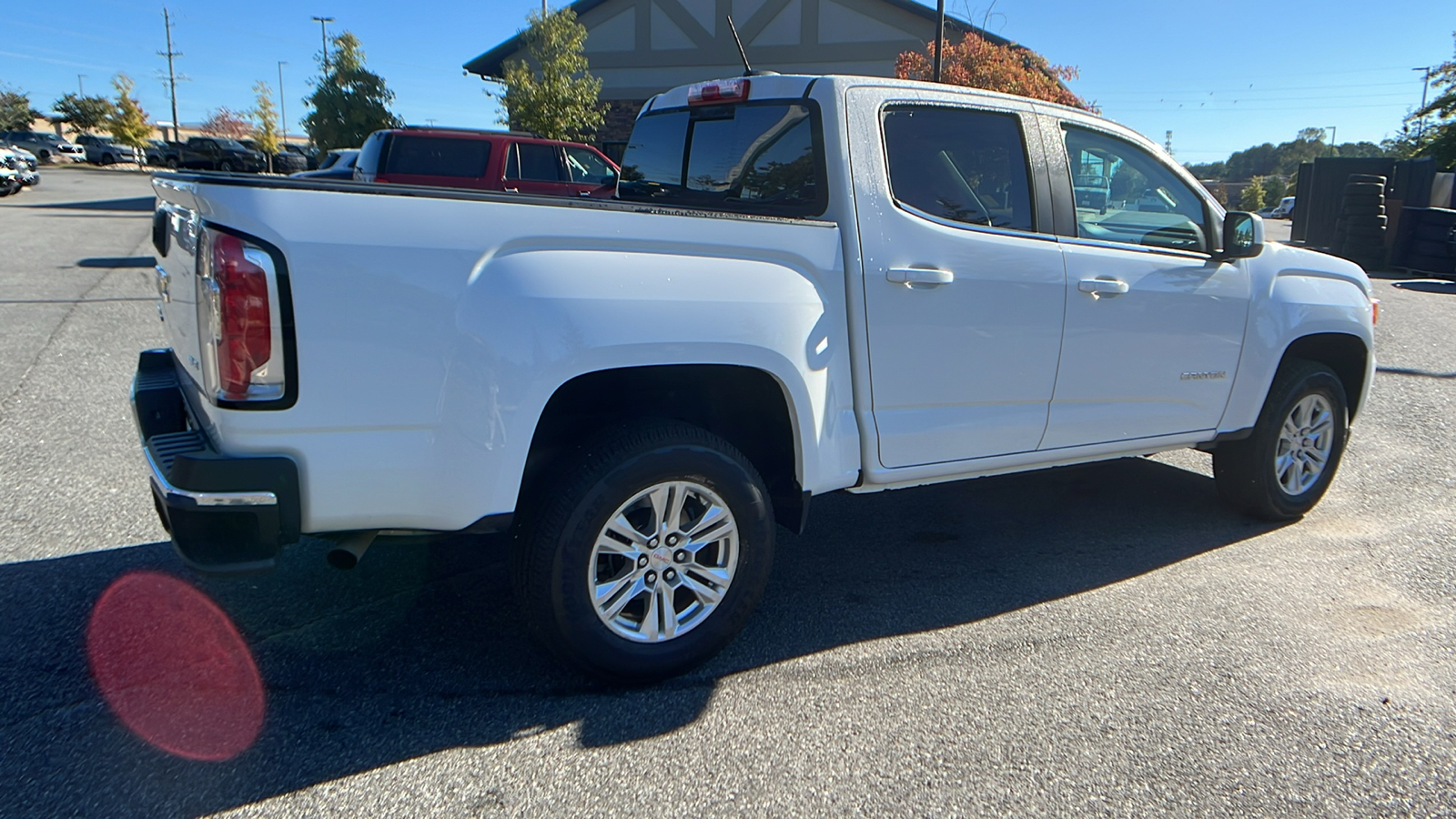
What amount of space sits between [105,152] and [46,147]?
2906mm

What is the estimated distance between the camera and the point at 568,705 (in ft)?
10.1

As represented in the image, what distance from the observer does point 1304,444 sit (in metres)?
5.02

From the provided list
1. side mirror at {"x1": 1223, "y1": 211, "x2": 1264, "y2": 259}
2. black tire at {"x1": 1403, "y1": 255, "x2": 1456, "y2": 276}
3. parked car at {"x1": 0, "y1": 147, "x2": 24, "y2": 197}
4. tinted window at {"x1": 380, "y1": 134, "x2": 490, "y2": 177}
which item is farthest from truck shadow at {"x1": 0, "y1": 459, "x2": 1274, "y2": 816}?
parked car at {"x1": 0, "y1": 147, "x2": 24, "y2": 197}

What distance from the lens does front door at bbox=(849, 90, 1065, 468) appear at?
11.4ft

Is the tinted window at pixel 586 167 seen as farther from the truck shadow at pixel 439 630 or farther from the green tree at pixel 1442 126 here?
the green tree at pixel 1442 126

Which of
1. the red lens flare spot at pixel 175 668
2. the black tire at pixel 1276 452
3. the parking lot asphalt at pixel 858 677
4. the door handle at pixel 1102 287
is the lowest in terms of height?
the parking lot asphalt at pixel 858 677

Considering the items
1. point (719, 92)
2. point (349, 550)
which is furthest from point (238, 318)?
point (719, 92)

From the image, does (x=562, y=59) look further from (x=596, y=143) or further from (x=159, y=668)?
(x=159, y=668)

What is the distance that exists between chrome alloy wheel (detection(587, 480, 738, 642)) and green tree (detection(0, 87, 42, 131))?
281ft

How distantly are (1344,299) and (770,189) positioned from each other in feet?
10.5

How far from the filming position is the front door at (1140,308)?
13.2 ft

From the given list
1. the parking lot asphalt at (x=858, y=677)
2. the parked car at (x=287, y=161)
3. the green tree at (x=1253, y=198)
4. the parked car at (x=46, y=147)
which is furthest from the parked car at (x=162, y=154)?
the green tree at (x=1253, y=198)

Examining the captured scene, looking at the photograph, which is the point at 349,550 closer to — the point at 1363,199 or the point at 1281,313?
the point at 1281,313

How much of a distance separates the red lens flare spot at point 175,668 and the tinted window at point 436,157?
9.98 meters
